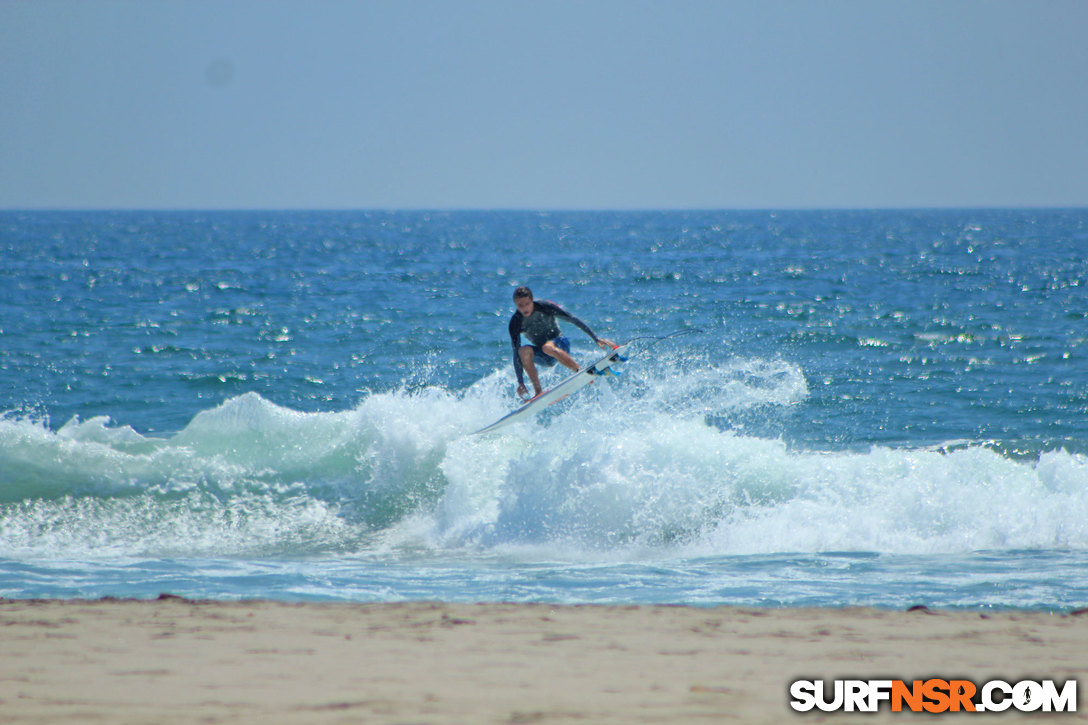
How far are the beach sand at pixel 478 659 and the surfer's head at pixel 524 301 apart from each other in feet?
14.0

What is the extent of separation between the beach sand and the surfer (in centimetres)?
425

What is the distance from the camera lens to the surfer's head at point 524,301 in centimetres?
1007

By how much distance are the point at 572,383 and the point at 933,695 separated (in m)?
6.02

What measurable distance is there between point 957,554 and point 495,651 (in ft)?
16.6

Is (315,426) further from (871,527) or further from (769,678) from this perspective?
(769,678)

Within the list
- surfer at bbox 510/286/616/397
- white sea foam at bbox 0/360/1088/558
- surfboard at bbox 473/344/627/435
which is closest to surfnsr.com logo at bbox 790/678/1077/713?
white sea foam at bbox 0/360/1088/558

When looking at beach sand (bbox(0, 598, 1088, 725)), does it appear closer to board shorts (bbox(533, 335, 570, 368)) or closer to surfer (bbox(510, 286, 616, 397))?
surfer (bbox(510, 286, 616, 397))

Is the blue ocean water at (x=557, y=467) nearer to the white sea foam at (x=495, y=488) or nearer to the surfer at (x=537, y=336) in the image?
the white sea foam at (x=495, y=488)

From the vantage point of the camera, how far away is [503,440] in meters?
11.9

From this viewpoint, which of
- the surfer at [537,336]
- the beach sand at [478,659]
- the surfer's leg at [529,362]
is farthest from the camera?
the surfer's leg at [529,362]

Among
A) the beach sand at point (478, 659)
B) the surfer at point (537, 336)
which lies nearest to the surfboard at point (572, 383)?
the surfer at point (537, 336)

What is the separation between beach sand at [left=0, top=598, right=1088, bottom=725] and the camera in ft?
14.2

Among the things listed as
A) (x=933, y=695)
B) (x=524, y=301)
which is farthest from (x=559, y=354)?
(x=933, y=695)

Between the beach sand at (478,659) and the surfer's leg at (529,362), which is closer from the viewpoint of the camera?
the beach sand at (478,659)
